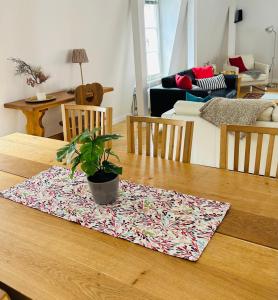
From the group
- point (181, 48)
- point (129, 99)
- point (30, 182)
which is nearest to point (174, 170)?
point (30, 182)

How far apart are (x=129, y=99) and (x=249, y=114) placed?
3.19 metres

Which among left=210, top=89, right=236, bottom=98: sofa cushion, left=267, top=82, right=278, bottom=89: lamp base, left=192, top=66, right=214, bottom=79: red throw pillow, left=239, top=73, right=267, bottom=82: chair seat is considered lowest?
left=267, top=82, right=278, bottom=89: lamp base

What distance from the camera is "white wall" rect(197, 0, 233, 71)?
258 inches

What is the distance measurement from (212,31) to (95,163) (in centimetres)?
683

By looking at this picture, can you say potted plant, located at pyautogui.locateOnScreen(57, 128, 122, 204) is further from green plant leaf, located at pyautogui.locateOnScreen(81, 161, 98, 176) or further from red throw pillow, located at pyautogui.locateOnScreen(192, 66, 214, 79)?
red throw pillow, located at pyautogui.locateOnScreen(192, 66, 214, 79)

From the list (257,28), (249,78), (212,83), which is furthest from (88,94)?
(257,28)

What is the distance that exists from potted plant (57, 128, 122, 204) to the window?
4.99m

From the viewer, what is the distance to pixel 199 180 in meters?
1.43

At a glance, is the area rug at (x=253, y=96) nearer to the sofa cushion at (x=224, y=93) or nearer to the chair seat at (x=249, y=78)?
the chair seat at (x=249, y=78)

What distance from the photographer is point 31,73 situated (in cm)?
365

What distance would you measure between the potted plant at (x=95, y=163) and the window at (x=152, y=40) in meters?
4.99

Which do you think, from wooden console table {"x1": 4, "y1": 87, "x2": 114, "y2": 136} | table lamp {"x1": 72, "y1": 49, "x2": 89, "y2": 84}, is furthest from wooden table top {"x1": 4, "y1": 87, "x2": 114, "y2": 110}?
table lamp {"x1": 72, "y1": 49, "x2": 89, "y2": 84}

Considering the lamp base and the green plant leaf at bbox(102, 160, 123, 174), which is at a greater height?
the green plant leaf at bbox(102, 160, 123, 174)

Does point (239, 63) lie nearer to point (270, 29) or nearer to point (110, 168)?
point (270, 29)
